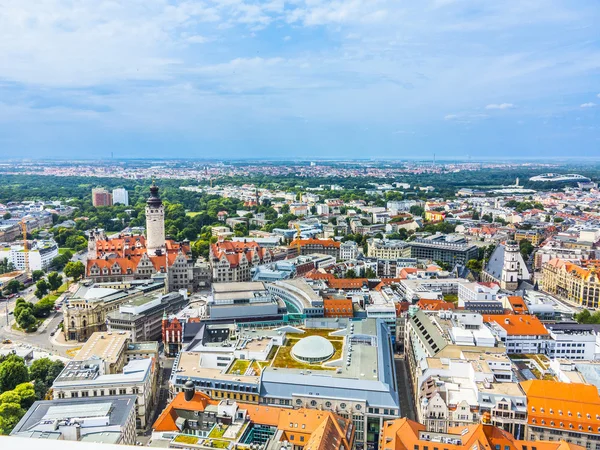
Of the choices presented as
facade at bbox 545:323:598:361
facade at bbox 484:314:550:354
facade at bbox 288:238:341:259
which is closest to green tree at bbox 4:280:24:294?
facade at bbox 288:238:341:259

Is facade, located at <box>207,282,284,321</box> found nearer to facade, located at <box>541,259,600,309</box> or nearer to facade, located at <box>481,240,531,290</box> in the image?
facade, located at <box>481,240,531,290</box>

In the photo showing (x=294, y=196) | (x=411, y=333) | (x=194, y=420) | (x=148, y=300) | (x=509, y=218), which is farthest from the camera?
(x=294, y=196)

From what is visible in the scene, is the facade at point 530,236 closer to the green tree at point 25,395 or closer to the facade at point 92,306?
the facade at point 92,306

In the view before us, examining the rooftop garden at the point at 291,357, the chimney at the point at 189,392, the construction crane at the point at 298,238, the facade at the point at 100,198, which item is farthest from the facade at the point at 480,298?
the facade at the point at 100,198

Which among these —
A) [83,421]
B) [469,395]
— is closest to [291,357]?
[469,395]

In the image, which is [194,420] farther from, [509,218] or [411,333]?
[509,218]

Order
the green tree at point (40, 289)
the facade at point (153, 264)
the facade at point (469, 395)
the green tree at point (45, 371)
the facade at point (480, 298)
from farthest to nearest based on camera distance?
the green tree at point (40, 289) → the facade at point (153, 264) → the facade at point (480, 298) → the green tree at point (45, 371) → the facade at point (469, 395)

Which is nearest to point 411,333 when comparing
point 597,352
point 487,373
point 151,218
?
point 487,373
